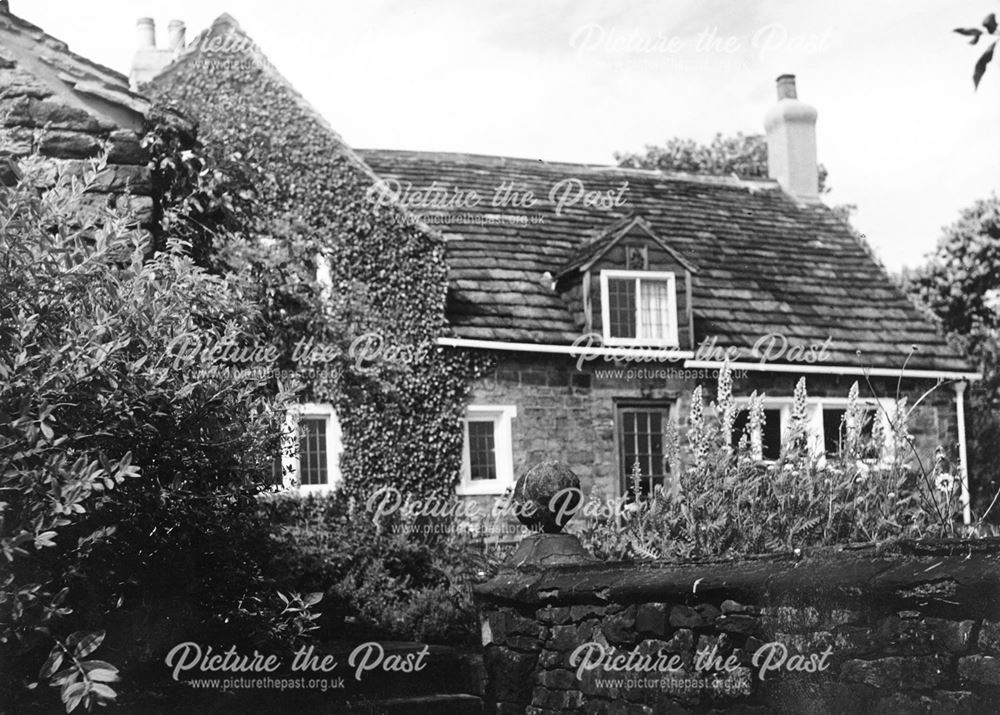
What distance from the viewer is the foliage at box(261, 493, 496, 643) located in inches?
481

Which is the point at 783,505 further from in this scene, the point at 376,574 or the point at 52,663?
the point at 376,574

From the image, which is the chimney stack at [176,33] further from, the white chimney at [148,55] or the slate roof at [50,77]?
the slate roof at [50,77]

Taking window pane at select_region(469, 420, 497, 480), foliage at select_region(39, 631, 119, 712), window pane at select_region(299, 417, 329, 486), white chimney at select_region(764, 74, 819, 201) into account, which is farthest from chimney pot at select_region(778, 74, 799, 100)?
foliage at select_region(39, 631, 119, 712)

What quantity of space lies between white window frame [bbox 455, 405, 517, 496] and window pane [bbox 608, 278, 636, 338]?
2.08 metres

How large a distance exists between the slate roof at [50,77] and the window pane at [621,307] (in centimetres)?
968

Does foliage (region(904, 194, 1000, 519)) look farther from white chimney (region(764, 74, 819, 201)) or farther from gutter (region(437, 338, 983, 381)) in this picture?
gutter (region(437, 338, 983, 381))

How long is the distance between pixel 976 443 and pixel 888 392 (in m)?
2.58

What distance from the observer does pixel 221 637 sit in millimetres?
8562

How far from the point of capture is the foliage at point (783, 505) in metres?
7.77

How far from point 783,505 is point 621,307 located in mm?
10295

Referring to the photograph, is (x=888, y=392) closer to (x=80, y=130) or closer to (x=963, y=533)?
(x=963, y=533)

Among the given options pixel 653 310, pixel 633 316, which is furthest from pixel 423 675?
pixel 653 310

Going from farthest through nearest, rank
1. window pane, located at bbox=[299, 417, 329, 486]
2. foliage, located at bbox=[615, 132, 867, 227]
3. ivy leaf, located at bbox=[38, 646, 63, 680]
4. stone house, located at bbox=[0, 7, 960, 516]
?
foliage, located at bbox=[615, 132, 867, 227], stone house, located at bbox=[0, 7, 960, 516], window pane, located at bbox=[299, 417, 329, 486], ivy leaf, located at bbox=[38, 646, 63, 680]

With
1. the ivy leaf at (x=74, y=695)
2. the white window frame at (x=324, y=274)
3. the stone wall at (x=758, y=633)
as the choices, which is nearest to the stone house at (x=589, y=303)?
the white window frame at (x=324, y=274)
